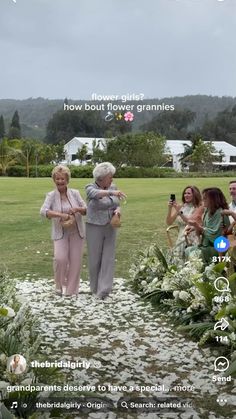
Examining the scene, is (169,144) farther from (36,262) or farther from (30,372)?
(36,262)

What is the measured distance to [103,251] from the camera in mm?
5672

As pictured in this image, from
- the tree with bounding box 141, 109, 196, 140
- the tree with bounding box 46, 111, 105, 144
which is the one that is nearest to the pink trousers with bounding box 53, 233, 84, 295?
the tree with bounding box 46, 111, 105, 144

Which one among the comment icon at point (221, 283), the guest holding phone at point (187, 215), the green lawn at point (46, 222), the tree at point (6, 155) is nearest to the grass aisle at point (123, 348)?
the comment icon at point (221, 283)

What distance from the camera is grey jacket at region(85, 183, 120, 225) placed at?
210 inches

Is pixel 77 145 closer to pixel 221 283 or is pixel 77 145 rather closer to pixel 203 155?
pixel 203 155

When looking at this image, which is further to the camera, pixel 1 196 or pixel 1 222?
pixel 1 222

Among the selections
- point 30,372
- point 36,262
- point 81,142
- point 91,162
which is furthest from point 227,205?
point 36,262

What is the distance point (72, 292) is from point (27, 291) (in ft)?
1.49

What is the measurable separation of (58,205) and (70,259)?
60 centimetres

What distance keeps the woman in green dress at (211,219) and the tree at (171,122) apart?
1.26 meters

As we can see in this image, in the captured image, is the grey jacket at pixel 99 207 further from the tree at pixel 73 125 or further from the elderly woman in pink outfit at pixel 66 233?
the tree at pixel 73 125

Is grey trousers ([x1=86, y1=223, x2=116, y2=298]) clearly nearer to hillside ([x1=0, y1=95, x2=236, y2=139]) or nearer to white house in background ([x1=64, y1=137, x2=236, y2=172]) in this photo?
white house in background ([x1=64, y1=137, x2=236, y2=172])

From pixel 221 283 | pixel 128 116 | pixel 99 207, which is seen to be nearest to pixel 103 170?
pixel 99 207

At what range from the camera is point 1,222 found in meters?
6.37
